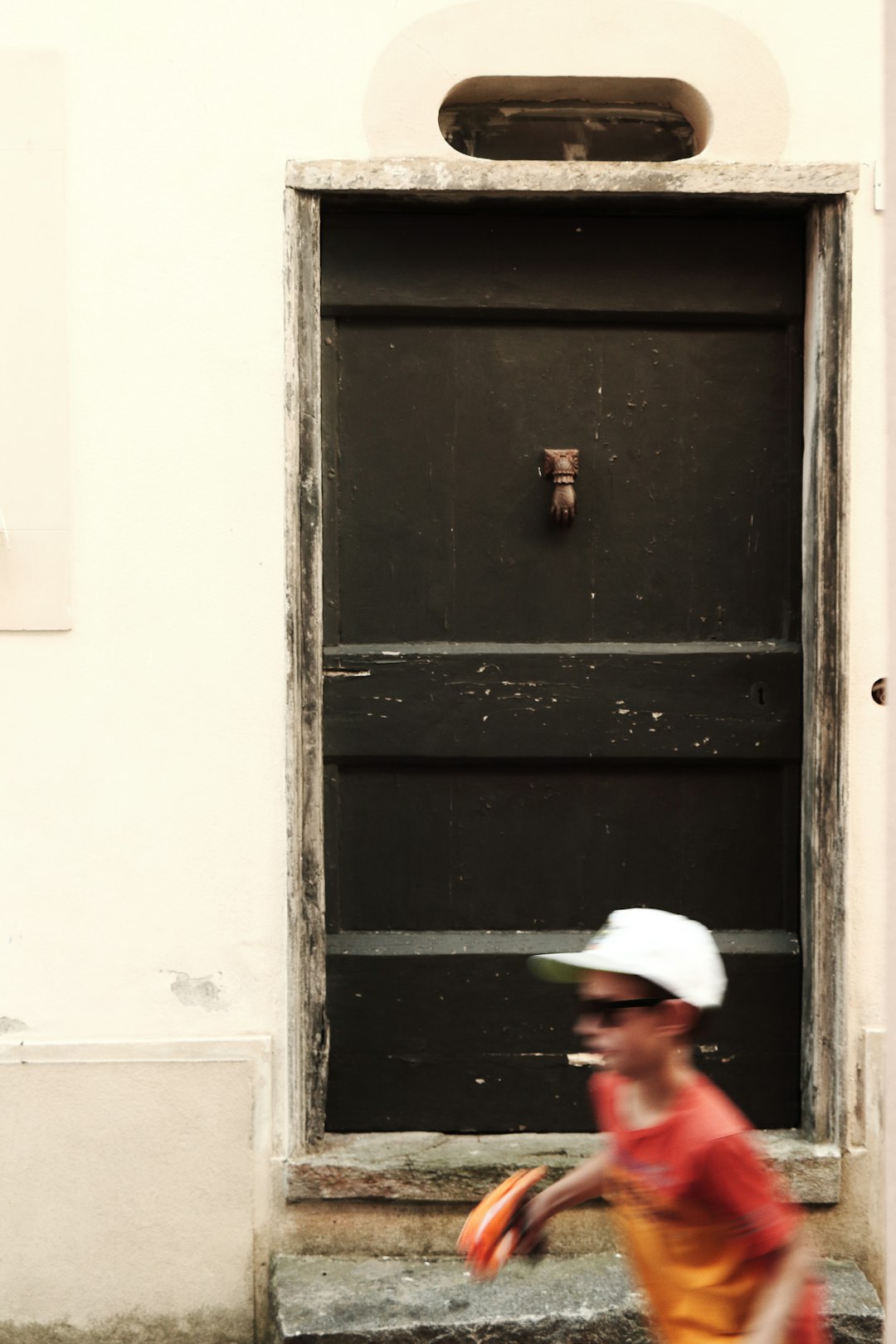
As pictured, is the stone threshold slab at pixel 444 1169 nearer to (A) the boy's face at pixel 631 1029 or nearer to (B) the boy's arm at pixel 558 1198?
(B) the boy's arm at pixel 558 1198

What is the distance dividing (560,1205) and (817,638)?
1.89 meters

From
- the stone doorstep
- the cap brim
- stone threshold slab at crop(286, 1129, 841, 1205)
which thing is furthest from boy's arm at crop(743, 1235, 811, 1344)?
stone threshold slab at crop(286, 1129, 841, 1205)

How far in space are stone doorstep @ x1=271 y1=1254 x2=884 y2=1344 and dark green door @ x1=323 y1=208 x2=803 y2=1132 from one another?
1.25ft

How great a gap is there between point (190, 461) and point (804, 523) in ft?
5.60

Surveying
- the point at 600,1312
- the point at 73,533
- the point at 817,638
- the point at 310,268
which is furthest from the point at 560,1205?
the point at 310,268

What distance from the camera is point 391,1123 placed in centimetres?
367

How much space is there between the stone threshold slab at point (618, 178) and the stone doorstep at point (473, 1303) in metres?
2.77

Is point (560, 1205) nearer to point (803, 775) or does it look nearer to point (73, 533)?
point (803, 775)

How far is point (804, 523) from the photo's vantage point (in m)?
3.63

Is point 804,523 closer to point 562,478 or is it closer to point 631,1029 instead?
point 562,478

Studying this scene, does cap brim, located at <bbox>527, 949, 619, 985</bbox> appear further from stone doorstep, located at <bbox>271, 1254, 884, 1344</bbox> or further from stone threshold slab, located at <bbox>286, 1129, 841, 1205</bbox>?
stone threshold slab, located at <bbox>286, 1129, 841, 1205</bbox>

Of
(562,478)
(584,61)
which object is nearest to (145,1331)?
(562,478)

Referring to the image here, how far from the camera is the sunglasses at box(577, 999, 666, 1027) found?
1979 millimetres

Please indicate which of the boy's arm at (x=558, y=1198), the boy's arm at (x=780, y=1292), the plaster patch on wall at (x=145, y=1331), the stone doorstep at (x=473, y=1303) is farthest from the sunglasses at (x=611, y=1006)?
the plaster patch on wall at (x=145, y=1331)
